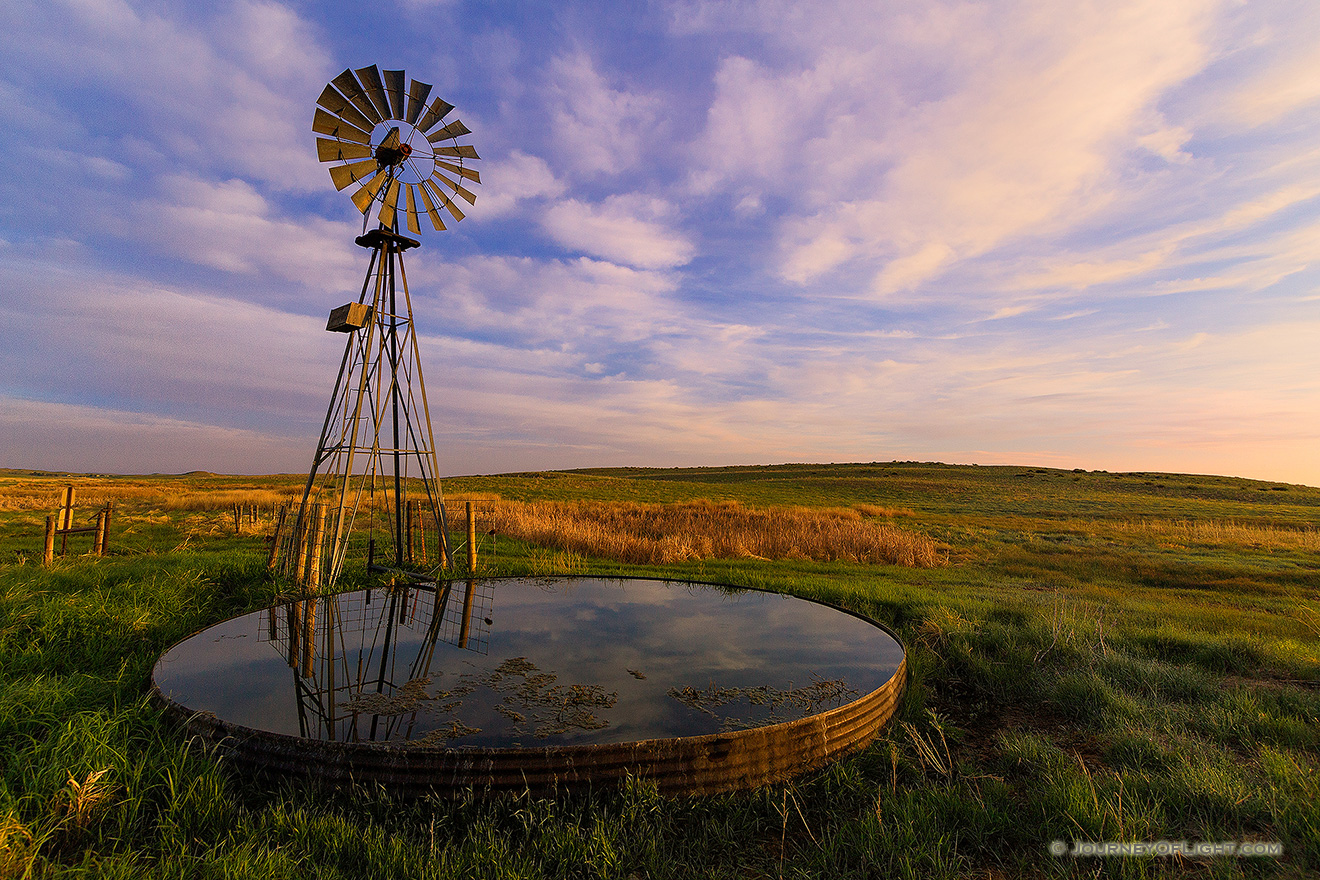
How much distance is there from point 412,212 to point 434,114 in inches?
65.7

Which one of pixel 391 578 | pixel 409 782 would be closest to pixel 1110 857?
pixel 409 782

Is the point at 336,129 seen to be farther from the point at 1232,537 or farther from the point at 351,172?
the point at 1232,537

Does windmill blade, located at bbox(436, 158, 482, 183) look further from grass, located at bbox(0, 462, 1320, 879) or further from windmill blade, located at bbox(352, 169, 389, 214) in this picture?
grass, located at bbox(0, 462, 1320, 879)

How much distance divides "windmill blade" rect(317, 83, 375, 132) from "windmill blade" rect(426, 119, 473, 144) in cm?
100

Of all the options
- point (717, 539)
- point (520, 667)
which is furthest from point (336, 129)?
point (717, 539)

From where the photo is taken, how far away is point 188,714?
4.24 meters

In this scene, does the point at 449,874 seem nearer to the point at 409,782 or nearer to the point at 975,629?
the point at 409,782

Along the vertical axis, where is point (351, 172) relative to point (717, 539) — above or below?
above

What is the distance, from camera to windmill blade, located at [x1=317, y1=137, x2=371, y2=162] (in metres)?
9.14

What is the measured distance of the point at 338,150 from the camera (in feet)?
30.3

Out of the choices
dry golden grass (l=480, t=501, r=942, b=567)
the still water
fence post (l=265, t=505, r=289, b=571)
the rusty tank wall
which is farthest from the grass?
dry golden grass (l=480, t=501, r=942, b=567)

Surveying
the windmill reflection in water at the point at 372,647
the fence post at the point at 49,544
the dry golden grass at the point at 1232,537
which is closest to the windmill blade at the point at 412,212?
the windmill reflection in water at the point at 372,647

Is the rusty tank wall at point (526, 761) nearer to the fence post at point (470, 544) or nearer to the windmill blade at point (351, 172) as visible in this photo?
the fence post at point (470, 544)

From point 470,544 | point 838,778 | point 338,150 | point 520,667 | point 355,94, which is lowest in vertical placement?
point 838,778
